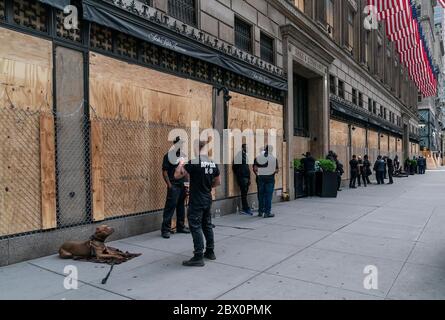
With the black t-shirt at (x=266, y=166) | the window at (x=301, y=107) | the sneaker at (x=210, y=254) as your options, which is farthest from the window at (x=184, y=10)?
the window at (x=301, y=107)

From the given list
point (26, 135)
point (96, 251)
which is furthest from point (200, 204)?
point (26, 135)

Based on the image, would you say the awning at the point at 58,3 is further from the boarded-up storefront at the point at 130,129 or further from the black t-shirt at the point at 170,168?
the black t-shirt at the point at 170,168

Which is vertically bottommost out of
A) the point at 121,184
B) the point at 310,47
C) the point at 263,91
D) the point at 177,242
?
the point at 177,242

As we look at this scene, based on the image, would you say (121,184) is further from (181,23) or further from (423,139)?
(423,139)

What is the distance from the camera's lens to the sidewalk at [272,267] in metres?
4.16

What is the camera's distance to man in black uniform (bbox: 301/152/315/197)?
14445 millimetres

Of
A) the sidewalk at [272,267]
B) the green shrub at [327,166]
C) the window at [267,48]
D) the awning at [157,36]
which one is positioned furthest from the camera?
the green shrub at [327,166]

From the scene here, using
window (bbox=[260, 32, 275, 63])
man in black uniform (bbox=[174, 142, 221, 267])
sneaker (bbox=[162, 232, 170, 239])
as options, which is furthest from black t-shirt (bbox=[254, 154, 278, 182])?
window (bbox=[260, 32, 275, 63])

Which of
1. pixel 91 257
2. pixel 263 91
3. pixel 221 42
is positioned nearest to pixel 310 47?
pixel 263 91

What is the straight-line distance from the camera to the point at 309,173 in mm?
Answer: 14453

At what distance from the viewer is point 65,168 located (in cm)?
609

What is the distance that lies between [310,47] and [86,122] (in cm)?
1168

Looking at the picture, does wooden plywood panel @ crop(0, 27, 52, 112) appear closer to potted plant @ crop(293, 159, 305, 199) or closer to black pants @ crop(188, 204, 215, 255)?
black pants @ crop(188, 204, 215, 255)

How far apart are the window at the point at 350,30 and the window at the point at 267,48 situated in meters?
10.4
